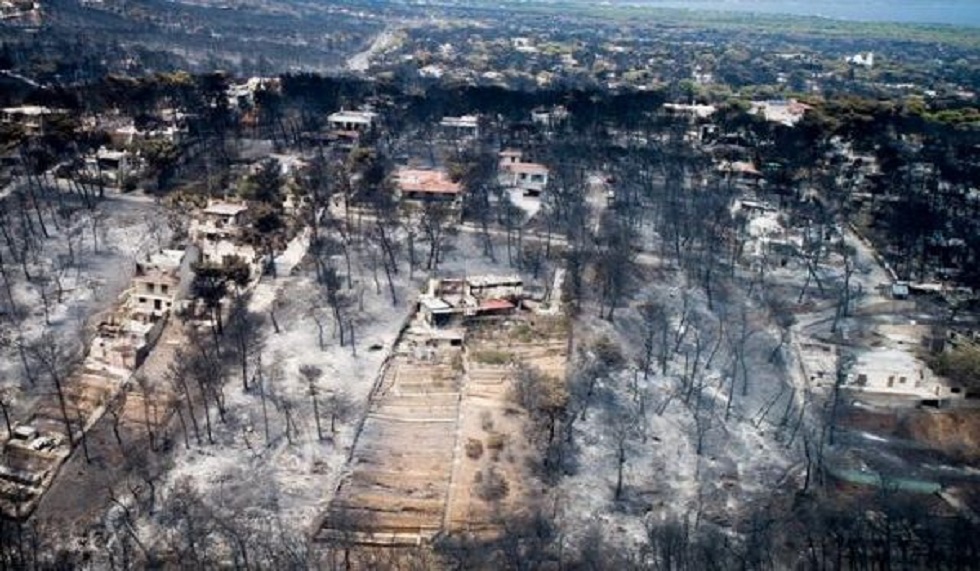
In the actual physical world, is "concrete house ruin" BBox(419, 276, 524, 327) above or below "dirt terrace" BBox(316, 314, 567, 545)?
above

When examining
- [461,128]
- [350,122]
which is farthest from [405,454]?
[461,128]

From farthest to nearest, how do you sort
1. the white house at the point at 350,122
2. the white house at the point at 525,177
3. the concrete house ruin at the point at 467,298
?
the white house at the point at 350,122 → the white house at the point at 525,177 → the concrete house ruin at the point at 467,298

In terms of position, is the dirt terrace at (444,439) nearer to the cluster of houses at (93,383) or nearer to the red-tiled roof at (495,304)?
the red-tiled roof at (495,304)

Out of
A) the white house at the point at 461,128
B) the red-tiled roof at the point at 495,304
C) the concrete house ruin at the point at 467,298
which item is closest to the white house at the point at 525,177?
the white house at the point at 461,128

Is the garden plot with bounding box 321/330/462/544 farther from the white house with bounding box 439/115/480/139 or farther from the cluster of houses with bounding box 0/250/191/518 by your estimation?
the white house with bounding box 439/115/480/139

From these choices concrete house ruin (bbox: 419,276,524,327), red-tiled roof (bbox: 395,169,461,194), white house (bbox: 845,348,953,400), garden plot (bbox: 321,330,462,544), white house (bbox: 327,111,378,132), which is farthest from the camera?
white house (bbox: 327,111,378,132)

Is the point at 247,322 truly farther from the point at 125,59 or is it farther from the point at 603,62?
the point at 603,62

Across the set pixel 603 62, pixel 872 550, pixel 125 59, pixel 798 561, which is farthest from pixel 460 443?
pixel 603 62

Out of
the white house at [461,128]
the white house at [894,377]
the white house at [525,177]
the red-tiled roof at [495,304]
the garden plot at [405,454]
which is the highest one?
the white house at [461,128]

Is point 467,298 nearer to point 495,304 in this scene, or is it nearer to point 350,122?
point 495,304

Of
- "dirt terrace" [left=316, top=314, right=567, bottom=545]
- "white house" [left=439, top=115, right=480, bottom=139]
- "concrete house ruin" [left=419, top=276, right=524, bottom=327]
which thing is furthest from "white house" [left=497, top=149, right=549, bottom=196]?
"dirt terrace" [left=316, top=314, right=567, bottom=545]

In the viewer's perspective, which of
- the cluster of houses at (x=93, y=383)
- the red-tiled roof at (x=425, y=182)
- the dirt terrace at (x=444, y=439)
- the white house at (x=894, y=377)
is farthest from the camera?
the red-tiled roof at (x=425, y=182)
